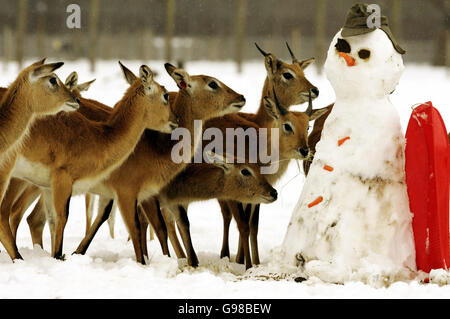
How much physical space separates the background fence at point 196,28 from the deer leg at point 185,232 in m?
11.5

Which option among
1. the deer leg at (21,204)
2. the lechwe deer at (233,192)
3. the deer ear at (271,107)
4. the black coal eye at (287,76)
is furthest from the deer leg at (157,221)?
the black coal eye at (287,76)

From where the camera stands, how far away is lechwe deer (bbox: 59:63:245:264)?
6152mm

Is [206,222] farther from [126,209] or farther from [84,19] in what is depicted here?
[84,19]

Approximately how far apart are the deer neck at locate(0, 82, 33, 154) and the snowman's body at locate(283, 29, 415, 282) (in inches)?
85.7

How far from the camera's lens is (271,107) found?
6.54 m

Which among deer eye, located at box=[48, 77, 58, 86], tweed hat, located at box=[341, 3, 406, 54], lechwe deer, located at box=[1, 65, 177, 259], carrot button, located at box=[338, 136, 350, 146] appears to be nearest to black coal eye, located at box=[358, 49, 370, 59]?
tweed hat, located at box=[341, 3, 406, 54]

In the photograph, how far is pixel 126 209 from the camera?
6109 mm

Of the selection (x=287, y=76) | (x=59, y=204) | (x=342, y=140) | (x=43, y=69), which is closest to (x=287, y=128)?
(x=287, y=76)

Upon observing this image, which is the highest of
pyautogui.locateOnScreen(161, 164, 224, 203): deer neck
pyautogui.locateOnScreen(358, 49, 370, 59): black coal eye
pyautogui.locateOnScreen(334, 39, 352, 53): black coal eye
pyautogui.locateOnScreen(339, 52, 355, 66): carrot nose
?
pyautogui.locateOnScreen(334, 39, 352, 53): black coal eye

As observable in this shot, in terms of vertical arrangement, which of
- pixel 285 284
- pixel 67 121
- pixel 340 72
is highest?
pixel 340 72

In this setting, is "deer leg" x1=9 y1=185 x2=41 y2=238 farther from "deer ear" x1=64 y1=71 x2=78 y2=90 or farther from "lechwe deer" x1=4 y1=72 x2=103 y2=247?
"deer ear" x1=64 y1=71 x2=78 y2=90

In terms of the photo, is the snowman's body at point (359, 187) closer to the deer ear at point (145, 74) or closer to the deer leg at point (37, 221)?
the deer ear at point (145, 74)
